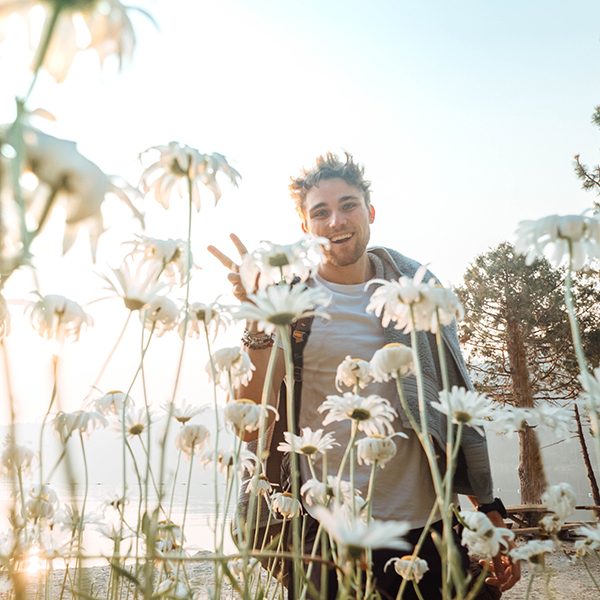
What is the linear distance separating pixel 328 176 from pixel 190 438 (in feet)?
4.07

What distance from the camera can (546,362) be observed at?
37.3 ft

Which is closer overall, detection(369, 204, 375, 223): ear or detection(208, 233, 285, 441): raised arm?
detection(208, 233, 285, 441): raised arm

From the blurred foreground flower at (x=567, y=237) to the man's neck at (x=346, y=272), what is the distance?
1416mm

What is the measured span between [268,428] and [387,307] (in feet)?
3.18

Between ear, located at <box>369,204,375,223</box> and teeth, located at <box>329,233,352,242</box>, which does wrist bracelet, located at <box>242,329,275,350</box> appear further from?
ear, located at <box>369,204,375,223</box>

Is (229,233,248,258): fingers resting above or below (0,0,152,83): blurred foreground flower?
above

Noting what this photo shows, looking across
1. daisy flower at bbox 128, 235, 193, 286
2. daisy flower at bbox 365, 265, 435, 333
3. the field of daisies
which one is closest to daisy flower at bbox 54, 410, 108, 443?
the field of daisies

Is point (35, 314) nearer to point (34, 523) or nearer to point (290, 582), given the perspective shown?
point (34, 523)

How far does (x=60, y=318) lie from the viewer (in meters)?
0.93

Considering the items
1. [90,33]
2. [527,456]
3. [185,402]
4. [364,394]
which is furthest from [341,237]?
[527,456]

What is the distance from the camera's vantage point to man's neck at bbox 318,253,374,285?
2.19 meters

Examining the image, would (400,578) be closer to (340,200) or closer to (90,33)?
(340,200)

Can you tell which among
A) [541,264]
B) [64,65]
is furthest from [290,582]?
[541,264]

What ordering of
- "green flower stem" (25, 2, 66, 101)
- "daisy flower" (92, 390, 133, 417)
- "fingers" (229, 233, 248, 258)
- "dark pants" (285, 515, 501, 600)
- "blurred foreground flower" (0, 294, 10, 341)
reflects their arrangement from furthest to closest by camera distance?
"dark pants" (285, 515, 501, 600) → "fingers" (229, 233, 248, 258) → "daisy flower" (92, 390, 133, 417) → "blurred foreground flower" (0, 294, 10, 341) → "green flower stem" (25, 2, 66, 101)
